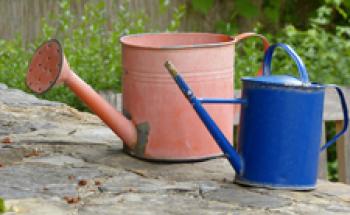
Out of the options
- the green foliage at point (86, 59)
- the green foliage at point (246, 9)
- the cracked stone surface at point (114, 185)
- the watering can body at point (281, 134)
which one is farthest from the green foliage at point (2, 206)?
the green foliage at point (246, 9)

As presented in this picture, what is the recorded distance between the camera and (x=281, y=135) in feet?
7.55

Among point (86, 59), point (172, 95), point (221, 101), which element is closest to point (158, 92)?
point (172, 95)

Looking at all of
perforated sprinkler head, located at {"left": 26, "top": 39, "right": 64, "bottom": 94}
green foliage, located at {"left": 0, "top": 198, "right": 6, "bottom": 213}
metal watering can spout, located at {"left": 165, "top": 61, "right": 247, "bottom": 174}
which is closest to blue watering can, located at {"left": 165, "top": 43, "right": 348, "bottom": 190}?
metal watering can spout, located at {"left": 165, "top": 61, "right": 247, "bottom": 174}

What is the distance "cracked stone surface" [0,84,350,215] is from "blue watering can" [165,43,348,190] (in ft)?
0.13

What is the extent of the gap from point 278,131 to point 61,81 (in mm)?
586

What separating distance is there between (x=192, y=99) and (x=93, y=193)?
1.06 ft

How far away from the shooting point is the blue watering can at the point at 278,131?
2.30 m

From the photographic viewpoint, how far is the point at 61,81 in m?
2.51

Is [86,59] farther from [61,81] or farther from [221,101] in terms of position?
[221,101]

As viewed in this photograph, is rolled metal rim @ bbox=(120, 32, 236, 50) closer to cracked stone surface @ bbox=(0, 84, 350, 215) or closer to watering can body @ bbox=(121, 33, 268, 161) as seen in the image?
watering can body @ bbox=(121, 33, 268, 161)

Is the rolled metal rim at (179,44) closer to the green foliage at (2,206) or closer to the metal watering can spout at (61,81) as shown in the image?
the metal watering can spout at (61,81)

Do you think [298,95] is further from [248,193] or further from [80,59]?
[80,59]

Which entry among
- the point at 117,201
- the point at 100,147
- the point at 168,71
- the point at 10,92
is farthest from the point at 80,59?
the point at 117,201

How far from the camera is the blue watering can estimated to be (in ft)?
7.56
